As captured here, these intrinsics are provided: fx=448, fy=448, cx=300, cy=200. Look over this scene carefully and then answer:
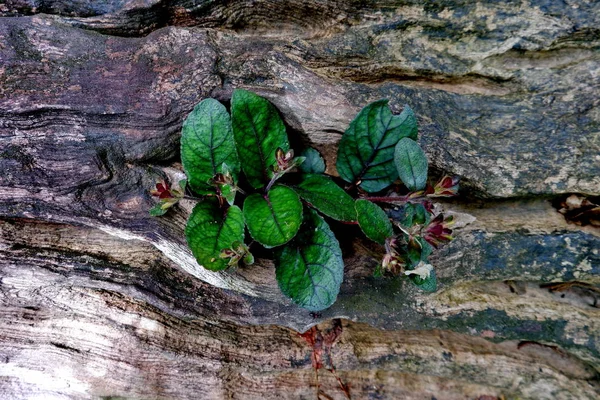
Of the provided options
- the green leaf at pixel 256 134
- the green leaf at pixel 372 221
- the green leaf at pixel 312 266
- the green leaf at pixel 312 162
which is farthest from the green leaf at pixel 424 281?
the green leaf at pixel 256 134

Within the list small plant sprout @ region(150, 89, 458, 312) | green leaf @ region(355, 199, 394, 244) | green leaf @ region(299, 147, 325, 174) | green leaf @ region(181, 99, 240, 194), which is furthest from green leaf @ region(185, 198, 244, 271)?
green leaf @ region(355, 199, 394, 244)

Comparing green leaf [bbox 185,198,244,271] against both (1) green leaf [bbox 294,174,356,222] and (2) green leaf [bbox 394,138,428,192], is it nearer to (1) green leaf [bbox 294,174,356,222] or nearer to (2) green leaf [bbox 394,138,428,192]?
(1) green leaf [bbox 294,174,356,222]

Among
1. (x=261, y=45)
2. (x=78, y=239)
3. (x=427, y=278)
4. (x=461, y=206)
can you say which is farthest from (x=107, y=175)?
(x=461, y=206)

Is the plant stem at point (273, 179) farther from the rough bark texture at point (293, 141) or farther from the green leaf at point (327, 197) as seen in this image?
the rough bark texture at point (293, 141)

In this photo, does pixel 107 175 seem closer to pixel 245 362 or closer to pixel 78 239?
pixel 78 239

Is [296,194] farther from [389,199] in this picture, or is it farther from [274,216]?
[389,199]
